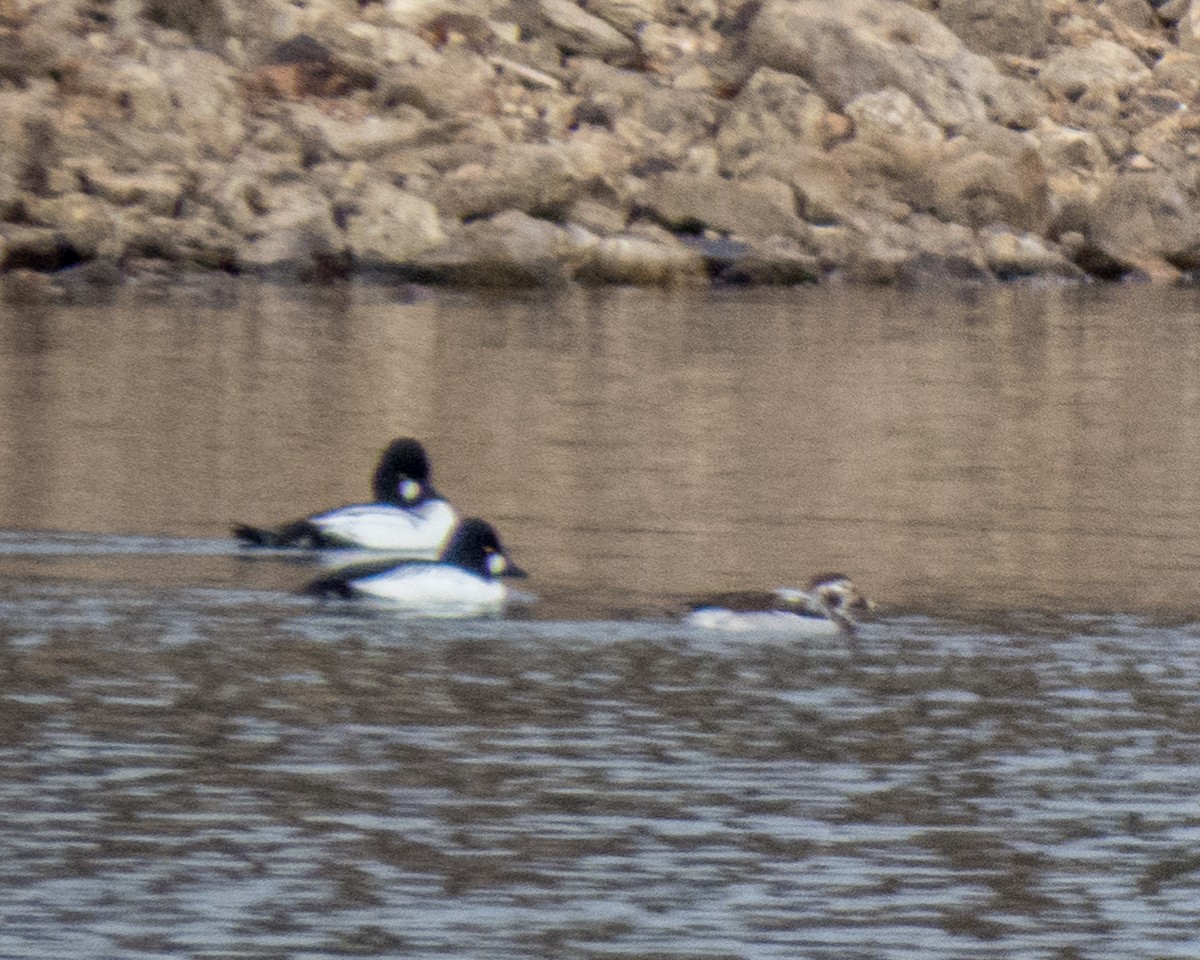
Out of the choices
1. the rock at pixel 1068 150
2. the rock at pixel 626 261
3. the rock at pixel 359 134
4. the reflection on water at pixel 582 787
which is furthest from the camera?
the rock at pixel 1068 150

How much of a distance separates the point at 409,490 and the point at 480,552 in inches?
125

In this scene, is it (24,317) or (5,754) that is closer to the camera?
(5,754)

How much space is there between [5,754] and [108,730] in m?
0.57

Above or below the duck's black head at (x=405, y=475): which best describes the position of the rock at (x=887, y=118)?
above

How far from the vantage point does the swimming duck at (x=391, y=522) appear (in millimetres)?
16328

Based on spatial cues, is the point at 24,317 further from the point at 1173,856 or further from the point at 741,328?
the point at 1173,856

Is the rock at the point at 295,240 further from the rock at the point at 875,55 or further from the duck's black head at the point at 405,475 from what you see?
the duck's black head at the point at 405,475

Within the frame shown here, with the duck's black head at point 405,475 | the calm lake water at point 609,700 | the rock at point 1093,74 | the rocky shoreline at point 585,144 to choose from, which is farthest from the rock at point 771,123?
the duck's black head at point 405,475

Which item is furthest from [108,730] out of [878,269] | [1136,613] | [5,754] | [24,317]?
[878,269]

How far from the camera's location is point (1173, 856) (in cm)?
957

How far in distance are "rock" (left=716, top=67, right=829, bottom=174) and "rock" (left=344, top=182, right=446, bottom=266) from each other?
338 inches

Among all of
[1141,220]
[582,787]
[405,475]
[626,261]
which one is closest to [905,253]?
[1141,220]

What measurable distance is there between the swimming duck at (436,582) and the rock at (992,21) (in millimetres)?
48639

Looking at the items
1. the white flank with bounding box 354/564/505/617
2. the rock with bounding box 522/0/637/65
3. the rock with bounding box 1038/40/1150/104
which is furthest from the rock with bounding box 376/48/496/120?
the white flank with bounding box 354/564/505/617
